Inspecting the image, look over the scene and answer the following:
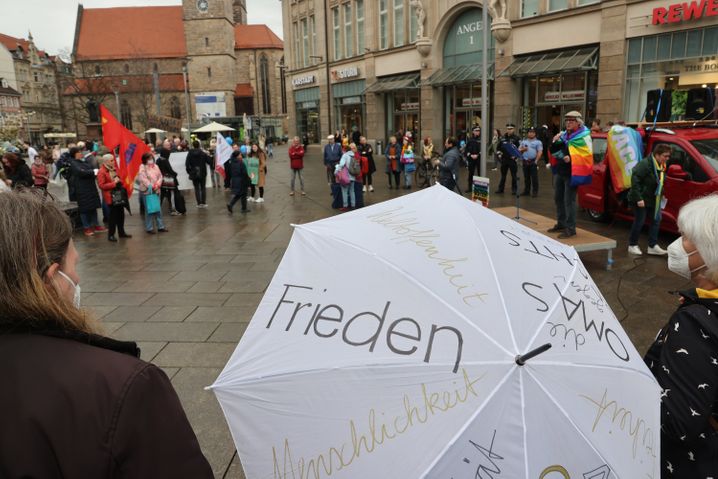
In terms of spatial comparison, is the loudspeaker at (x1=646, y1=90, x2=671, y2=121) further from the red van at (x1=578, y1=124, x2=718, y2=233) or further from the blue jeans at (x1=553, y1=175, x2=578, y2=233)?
the blue jeans at (x1=553, y1=175, x2=578, y2=233)

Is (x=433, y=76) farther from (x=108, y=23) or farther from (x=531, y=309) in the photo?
(x=108, y=23)

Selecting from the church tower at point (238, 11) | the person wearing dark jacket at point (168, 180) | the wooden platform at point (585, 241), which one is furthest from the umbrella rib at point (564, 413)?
the church tower at point (238, 11)

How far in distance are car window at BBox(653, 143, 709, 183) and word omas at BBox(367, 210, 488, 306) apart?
303 inches

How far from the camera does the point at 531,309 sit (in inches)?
71.0

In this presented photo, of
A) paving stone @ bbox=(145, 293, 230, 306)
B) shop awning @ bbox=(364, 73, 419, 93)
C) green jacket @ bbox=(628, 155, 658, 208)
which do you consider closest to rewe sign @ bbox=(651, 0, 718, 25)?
green jacket @ bbox=(628, 155, 658, 208)

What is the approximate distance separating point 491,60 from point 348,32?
13550 mm

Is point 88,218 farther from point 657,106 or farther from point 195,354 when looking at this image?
point 657,106

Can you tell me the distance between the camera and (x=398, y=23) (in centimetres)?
3131

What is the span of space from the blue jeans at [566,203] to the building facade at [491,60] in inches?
163

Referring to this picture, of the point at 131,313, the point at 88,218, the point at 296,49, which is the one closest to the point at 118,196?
the point at 88,218

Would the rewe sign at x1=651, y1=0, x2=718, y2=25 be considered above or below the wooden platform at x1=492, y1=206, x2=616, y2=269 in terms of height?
above

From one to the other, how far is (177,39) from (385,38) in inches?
Answer: 2387

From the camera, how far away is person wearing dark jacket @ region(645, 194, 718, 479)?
171 cm

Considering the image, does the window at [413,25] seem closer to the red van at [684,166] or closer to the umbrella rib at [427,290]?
the red van at [684,166]
